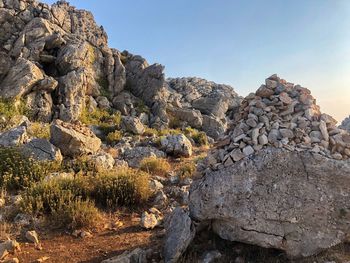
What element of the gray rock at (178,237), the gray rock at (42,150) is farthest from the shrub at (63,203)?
the gray rock at (42,150)

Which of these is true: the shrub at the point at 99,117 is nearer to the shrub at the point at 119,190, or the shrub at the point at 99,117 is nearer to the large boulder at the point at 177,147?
the large boulder at the point at 177,147

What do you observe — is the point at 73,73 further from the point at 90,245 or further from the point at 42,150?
the point at 90,245

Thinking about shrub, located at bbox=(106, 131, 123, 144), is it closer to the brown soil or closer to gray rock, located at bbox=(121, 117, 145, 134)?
gray rock, located at bbox=(121, 117, 145, 134)

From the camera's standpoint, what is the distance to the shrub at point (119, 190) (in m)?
8.70

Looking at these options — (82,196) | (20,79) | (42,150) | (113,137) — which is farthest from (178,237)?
(20,79)

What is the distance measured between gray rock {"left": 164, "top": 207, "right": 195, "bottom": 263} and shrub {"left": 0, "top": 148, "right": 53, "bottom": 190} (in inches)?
181

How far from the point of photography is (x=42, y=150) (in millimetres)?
11273

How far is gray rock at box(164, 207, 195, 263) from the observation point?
5.80m

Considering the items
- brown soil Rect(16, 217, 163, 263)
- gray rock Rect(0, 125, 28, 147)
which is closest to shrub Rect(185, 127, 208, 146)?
gray rock Rect(0, 125, 28, 147)

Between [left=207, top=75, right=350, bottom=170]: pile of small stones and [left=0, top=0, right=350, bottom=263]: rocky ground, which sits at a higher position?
[left=207, top=75, right=350, bottom=170]: pile of small stones

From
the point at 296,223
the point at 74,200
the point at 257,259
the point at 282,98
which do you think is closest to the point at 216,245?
the point at 257,259

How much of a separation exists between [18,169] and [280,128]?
23.8 ft

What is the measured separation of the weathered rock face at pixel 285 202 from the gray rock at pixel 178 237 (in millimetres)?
386

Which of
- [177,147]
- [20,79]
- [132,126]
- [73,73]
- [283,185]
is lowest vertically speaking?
[283,185]
